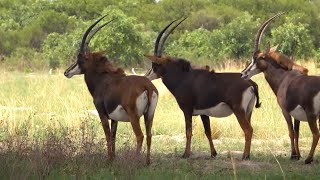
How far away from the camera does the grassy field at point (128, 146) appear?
323 inches

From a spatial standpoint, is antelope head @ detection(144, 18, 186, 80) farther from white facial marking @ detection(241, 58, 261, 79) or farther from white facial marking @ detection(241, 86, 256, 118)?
white facial marking @ detection(241, 86, 256, 118)

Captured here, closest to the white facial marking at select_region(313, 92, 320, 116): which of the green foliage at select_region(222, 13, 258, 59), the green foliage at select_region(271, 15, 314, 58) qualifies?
the green foliage at select_region(271, 15, 314, 58)

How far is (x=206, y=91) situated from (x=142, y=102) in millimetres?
1410

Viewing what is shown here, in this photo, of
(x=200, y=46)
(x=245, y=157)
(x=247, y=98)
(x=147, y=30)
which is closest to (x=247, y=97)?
(x=247, y=98)

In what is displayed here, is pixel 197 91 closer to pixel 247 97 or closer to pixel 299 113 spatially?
pixel 247 97

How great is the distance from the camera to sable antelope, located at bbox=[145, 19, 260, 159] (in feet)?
33.9

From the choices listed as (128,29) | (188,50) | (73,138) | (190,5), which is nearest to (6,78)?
(128,29)

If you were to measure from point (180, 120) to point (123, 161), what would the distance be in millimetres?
6601

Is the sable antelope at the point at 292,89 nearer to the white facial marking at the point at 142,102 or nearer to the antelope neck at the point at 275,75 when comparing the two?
the antelope neck at the point at 275,75

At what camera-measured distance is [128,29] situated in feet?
110

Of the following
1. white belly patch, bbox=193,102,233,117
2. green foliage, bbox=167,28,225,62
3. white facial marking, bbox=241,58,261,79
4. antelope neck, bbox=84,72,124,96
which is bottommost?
green foliage, bbox=167,28,225,62

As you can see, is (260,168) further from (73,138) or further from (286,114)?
(73,138)

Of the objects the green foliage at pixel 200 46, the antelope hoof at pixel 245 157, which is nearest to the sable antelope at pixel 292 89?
the antelope hoof at pixel 245 157

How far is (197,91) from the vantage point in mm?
10727
